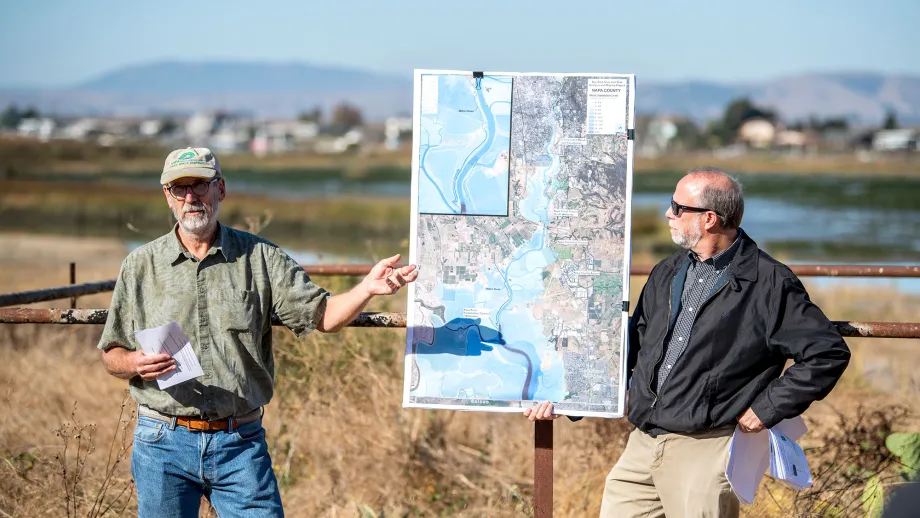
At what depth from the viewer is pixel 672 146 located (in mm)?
131375

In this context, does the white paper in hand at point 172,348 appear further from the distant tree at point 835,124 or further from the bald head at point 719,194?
the distant tree at point 835,124

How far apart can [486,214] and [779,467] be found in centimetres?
146

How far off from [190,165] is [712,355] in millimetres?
1982

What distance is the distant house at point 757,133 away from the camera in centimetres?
13400

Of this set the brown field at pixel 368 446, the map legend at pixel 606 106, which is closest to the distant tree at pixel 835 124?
the brown field at pixel 368 446

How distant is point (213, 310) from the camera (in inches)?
144

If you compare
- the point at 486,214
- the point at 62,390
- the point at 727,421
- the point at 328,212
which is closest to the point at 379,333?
the point at 62,390

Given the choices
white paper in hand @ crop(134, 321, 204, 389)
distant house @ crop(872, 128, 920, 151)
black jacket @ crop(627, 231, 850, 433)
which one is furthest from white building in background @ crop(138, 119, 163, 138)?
black jacket @ crop(627, 231, 850, 433)

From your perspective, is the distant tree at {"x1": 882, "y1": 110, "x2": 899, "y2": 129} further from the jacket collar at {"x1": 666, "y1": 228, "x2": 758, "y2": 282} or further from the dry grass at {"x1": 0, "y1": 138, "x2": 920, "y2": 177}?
the jacket collar at {"x1": 666, "y1": 228, "x2": 758, "y2": 282}

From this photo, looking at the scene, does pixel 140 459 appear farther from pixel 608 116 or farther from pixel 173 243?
pixel 608 116

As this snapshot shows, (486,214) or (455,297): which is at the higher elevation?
(486,214)

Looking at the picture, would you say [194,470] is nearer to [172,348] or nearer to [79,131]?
[172,348]

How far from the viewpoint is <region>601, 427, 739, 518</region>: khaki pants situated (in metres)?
3.72

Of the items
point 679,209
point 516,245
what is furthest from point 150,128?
point 679,209
